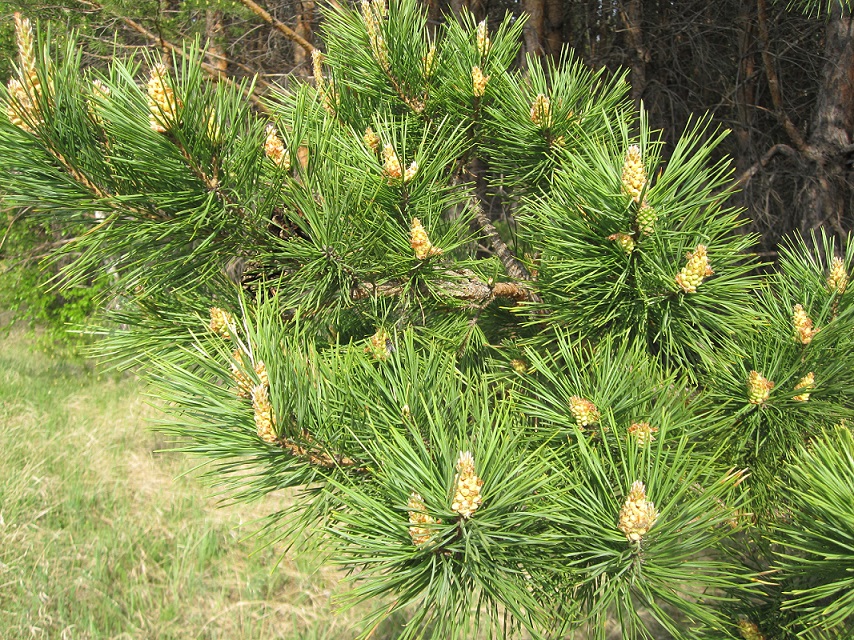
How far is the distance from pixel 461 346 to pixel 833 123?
1.51 meters

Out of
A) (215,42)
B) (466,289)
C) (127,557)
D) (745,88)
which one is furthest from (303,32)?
(466,289)

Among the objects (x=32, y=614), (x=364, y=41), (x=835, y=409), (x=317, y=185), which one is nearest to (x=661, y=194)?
(x=835, y=409)

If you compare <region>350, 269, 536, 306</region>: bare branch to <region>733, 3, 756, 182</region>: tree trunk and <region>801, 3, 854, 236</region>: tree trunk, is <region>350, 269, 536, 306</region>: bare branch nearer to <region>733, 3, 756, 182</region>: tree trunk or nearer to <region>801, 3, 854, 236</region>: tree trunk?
<region>801, 3, 854, 236</region>: tree trunk

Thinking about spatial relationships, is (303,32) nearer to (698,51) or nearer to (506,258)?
(698,51)

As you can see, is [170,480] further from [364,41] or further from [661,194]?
[661,194]

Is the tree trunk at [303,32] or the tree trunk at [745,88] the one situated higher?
the tree trunk at [745,88]

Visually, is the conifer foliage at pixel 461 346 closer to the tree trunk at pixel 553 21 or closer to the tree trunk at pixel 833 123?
the tree trunk at pixel 833 123

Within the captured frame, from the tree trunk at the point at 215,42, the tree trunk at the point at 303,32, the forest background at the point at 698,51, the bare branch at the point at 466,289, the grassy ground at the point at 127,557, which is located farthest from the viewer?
the tree trunk at the point at 215,42

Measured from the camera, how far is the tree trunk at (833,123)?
1.73m

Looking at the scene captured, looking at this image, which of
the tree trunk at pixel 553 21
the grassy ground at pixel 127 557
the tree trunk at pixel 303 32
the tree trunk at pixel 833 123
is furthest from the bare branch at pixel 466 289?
the tree trunk at pixel 303 32

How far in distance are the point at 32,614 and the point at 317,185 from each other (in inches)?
89.5

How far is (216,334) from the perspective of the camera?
81 cm

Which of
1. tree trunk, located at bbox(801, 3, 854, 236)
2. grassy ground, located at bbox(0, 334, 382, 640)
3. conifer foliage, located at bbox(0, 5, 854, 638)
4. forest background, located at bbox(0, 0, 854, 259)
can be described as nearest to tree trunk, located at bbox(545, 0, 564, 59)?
forest background, located at bbox(0, 0, 854, 259)

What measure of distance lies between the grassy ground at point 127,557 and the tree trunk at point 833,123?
1.81 metres
